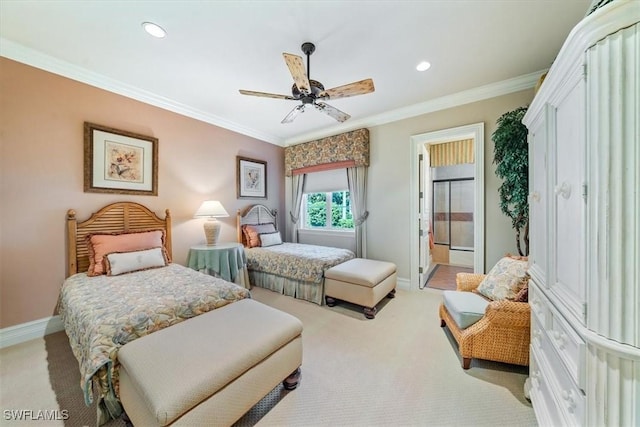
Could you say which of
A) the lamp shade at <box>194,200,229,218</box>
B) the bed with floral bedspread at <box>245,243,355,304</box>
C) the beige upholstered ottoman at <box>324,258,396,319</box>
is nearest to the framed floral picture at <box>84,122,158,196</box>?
the lamp shade at <box>194,200,229,218</box>

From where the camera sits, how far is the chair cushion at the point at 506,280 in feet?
6.21

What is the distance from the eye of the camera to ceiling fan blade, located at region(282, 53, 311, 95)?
67.9 inches

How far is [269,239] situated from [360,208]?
175cm

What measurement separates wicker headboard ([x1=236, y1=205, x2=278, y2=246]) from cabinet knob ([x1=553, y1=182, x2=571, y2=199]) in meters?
4.08

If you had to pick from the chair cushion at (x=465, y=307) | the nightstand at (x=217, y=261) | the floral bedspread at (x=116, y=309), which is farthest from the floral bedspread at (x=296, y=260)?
the chair cushion at (x=465, y=307)

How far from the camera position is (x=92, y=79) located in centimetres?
266

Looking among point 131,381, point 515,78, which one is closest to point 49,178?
point 131,381

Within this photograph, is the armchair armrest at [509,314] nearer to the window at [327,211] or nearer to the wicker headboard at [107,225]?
the window at [327,211]

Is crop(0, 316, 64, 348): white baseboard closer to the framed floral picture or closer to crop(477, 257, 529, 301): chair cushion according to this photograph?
the framed floral picture

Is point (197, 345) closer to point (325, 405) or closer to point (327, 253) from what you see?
point (325, 405)

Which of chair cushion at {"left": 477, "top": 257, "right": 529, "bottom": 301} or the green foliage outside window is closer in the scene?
chair cushion at {"left": 477, "top": 257, "right": 529, "bottom": 301}

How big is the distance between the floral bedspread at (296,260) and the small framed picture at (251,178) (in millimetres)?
1145

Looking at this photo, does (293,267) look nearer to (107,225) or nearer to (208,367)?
(208,367)

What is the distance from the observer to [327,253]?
11.8 feet
